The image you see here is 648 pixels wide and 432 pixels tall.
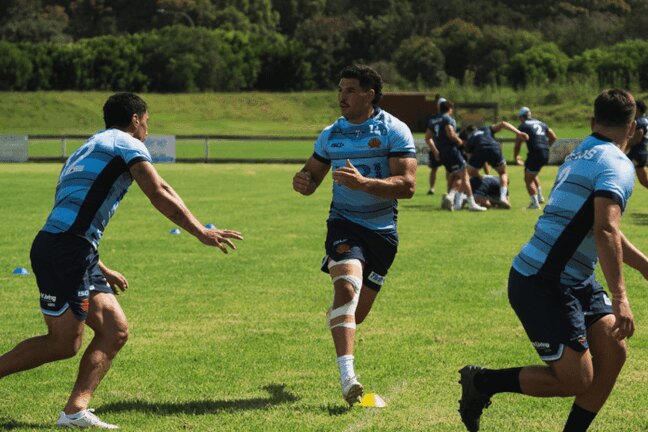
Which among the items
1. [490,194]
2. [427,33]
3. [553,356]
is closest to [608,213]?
[553,356]

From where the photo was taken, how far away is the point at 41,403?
23.9 feet

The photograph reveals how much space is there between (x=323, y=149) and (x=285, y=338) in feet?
Answer: 7.32

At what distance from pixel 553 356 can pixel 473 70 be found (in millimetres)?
90481

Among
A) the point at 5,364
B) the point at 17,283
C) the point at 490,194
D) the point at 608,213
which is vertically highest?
the point at 608,213

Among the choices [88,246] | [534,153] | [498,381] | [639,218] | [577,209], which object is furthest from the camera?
[534,153]

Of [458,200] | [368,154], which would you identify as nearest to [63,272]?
[368,154]

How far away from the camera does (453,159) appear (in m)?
22.3

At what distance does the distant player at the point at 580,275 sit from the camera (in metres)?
5.59

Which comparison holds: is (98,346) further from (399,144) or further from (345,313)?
(399,144)

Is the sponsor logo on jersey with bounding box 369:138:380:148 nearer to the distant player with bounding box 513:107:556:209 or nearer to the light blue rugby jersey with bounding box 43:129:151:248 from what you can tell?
the light blue rugby jersey with bounding box 43:129:151:248

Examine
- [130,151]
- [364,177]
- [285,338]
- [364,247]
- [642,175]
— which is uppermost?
[130,151]

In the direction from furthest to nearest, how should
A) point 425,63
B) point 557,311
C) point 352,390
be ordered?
point 425,63, point 352,390, point 557,311

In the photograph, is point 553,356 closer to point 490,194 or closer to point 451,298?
point 451,298

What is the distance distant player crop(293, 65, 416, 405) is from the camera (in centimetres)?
757
